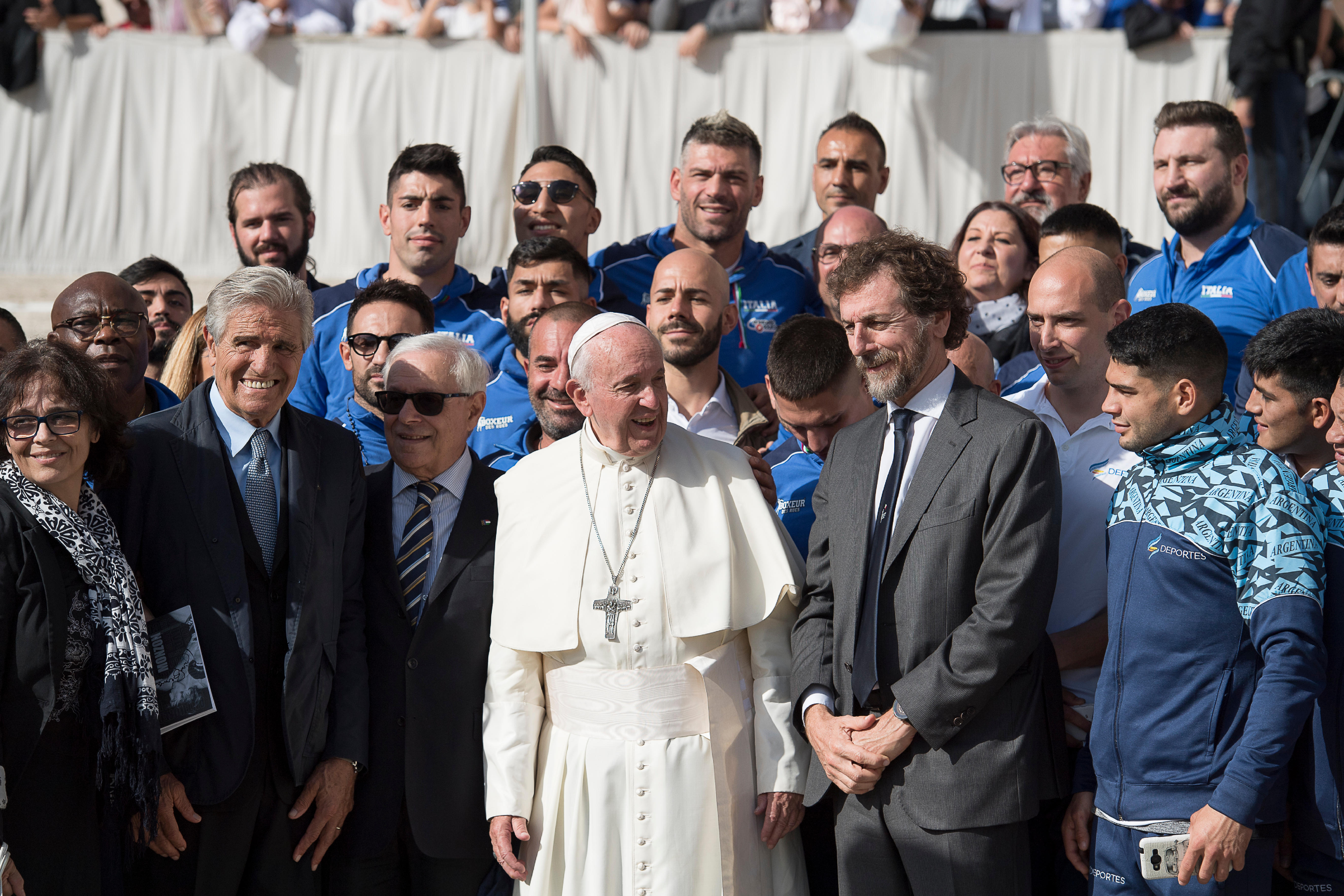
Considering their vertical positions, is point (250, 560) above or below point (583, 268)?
below

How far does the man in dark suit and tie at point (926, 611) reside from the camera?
3.25m

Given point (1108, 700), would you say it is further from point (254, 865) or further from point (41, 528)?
point (41, 528)

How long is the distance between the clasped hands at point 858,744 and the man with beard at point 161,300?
3679 mm

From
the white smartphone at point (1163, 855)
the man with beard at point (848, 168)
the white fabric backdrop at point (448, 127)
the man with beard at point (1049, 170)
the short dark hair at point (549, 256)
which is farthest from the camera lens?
the white fabric backdrop at point (448, 127)

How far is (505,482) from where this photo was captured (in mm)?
3869

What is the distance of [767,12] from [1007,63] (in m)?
1.78

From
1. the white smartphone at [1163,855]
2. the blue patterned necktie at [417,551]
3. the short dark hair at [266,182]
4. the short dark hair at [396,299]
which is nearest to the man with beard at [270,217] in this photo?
the short dark hair at [266,182]

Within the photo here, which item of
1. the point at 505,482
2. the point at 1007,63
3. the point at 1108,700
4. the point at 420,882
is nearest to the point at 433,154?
the point at 505,482

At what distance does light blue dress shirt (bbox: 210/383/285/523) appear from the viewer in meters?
3.67

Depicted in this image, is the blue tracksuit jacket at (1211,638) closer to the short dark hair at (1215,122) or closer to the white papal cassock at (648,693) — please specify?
the white papal cassock at (648,693)

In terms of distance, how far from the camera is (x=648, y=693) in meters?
3.58

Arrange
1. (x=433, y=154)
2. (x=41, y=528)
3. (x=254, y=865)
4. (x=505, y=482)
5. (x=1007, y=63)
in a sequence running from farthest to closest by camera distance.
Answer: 1. (x=1007, y=63)
2. (x=433, y=154)
3. (x=505, y=482)
4. (x=254, y=865)
5. (x=41, y=528)

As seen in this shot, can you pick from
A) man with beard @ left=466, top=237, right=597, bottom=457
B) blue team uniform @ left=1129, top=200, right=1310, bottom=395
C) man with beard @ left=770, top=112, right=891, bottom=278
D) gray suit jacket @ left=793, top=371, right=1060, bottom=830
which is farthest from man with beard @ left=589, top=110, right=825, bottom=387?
gray suit jacket @ left=793, top=371, right=1060, bottom=830

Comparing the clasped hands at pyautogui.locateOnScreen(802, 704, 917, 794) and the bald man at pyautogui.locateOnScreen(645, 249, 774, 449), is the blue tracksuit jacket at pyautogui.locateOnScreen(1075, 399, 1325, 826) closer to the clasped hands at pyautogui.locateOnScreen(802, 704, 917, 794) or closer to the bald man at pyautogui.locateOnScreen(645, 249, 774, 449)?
the clasped hands at pyautogui.locateOnScreen(802, 704, 917, 794)
